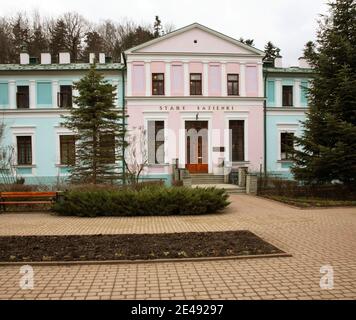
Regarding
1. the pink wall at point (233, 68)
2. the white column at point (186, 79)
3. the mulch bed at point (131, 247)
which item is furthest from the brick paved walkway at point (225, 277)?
the pink wall at point (233, 68)

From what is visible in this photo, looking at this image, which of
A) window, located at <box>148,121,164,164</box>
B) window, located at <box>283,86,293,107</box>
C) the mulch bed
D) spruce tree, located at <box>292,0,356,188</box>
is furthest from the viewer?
window, located at <box>283,86,293,107</box>

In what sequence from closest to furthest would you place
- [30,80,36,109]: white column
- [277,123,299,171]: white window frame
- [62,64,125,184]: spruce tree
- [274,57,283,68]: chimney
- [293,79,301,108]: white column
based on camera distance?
[62,64,125,184]: spruce tree, [30,80,36,109]: white column, [277,123,299,171]: white window frame, [293,79,301,108]: white column, [274,57,283,68]: chimney

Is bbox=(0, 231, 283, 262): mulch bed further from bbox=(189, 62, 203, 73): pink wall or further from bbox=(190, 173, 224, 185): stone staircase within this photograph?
bbox=(189, 62, 203, 73): pink wall

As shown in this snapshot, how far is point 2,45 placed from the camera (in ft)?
148

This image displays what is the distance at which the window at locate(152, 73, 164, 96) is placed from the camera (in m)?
27.0

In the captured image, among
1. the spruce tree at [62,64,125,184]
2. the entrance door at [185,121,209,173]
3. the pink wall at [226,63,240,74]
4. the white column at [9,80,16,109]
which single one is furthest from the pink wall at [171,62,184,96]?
the white column at [9,80,16,109]

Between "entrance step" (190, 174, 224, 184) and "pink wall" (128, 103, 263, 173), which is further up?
"pink wall" (128, 103, 263, 173)

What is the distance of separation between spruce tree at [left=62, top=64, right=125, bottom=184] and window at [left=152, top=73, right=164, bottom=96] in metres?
8.76

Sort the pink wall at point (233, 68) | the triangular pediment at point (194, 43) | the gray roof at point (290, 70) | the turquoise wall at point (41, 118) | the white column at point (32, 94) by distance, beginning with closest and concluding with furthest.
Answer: the triangular pediment at point (194, 43) → the pink wall at point (233, 68) → the turquoise wall at point (41, 118) → the white column at point (32, 94) → the gray roof at point (290, 70)

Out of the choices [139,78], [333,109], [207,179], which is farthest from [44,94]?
[333,109]

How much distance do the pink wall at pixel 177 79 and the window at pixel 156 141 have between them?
8.16 ft

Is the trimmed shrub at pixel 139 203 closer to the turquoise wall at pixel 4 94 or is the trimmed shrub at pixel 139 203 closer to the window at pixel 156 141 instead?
the window at pixel 156 141

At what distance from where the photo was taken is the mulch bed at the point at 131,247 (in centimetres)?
712

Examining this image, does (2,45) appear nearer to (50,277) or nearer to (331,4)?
(331,4)
